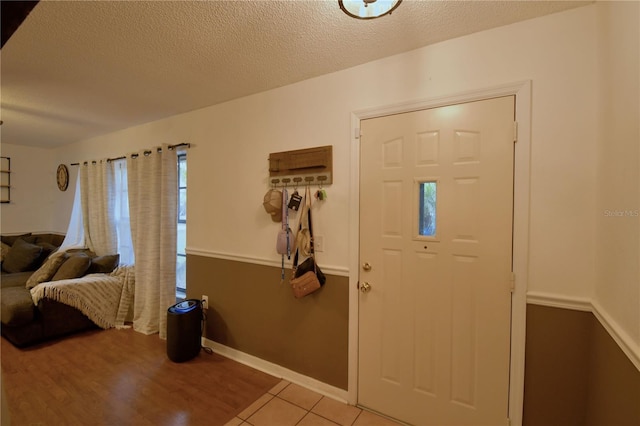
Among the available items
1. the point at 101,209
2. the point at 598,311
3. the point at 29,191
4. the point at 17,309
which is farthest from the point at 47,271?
the point at 598,311

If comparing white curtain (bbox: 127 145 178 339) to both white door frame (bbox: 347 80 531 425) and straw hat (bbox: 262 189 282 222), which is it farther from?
white door frame (bbox: 347 80 531 425)

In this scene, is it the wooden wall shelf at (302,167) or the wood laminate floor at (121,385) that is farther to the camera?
the wooden wall shelf at (302,167)

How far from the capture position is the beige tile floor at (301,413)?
1.88m

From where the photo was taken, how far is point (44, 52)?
73.8 inches

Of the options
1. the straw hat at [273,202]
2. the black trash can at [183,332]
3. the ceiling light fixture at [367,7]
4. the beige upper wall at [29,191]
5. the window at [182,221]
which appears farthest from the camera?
the beige upper wall at [29,191]

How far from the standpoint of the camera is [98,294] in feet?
10.5

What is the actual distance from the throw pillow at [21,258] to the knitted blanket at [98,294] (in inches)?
52.3

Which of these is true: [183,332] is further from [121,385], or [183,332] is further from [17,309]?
[17,309]

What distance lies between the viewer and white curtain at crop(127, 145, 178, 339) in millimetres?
3041

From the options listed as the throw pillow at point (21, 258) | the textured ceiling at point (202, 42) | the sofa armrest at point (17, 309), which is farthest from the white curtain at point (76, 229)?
the textured ceiling at point (202, 42)

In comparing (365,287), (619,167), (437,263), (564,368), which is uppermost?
(619,167)

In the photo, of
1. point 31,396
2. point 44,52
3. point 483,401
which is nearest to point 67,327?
point 31,396

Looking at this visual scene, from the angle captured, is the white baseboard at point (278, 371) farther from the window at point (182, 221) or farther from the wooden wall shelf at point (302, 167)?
the wooden wall shelf at point (302, 167)

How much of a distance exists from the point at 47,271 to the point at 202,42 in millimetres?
3273
